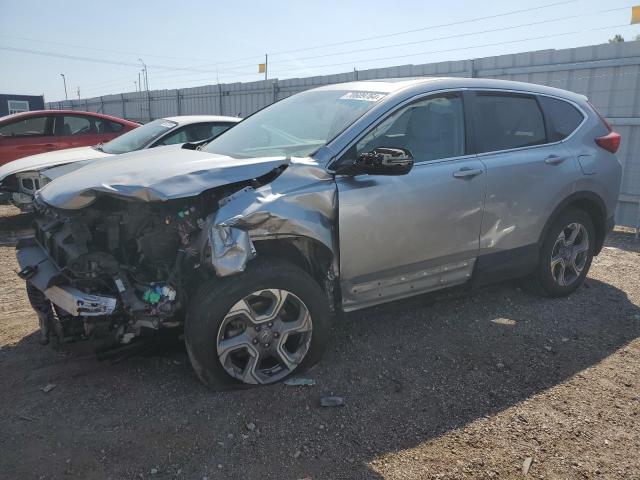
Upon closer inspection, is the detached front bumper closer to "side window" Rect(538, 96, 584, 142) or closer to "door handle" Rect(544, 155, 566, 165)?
"door handle" Rect(544, 155, 566, 165)

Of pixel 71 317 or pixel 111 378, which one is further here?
pixel 111 378

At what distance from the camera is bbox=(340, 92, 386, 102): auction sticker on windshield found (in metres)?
3.55

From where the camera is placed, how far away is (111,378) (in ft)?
10.6

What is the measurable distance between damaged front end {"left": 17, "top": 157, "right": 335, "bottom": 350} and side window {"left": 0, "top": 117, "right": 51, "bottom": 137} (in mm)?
6500

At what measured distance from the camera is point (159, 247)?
10.1 feet

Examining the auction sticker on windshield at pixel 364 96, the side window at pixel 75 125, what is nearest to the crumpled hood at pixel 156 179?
the auction sticker on windshield at pixel 364 96

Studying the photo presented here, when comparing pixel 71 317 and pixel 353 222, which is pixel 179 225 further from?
pixel 353 222

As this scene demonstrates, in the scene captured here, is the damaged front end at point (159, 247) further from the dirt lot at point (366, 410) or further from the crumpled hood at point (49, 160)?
the crumpled hood at point (49, 160)

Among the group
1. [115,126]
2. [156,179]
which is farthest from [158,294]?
[115,126]

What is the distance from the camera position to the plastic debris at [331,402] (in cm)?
297

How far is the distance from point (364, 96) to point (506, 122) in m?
1.26

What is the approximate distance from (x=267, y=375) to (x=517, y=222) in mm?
2325

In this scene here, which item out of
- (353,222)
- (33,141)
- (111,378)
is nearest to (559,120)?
(353,222)

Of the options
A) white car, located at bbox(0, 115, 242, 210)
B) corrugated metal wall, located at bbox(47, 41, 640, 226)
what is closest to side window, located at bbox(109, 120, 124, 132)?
white car, located at bbox(0, 115, 242, 210)
